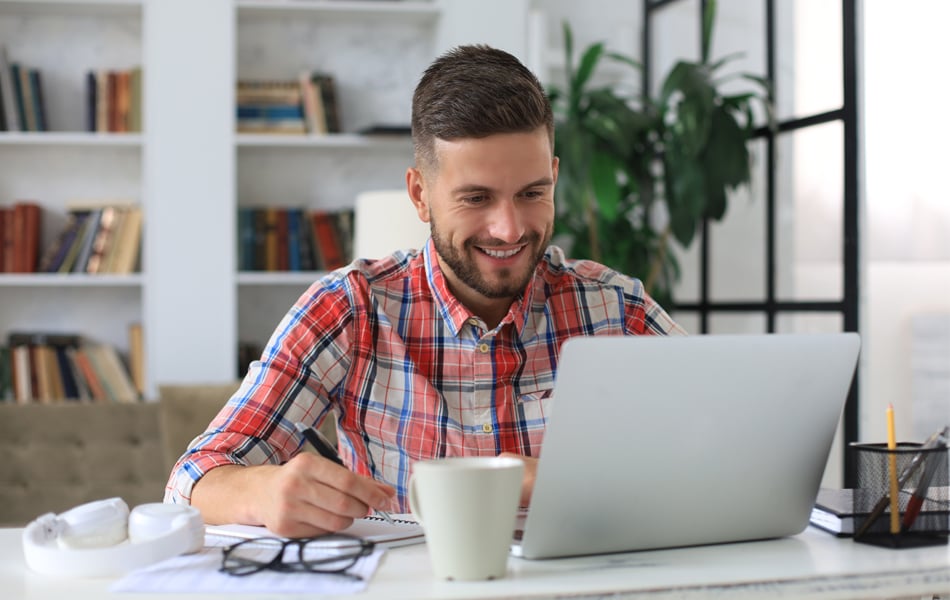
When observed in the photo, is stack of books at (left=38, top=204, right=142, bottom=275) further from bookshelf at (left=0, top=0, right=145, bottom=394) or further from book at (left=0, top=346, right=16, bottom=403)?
book at (left=0, top=346, right=16, bottom=403)

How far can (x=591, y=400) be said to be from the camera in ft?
2.86

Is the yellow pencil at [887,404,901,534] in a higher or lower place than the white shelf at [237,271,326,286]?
A: lower

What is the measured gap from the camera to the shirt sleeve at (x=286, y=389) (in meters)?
1.29

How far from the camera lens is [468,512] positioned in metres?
0.82

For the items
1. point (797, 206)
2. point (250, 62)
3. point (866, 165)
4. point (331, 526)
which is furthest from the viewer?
point (250, 62)

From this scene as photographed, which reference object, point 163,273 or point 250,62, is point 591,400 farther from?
point 250,62

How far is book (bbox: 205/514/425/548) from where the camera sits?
39.2 inches

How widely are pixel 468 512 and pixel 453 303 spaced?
673 millimetres

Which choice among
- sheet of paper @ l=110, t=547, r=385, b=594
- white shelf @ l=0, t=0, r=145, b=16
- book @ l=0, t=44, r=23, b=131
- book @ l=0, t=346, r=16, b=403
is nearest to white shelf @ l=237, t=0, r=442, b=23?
white shelf @ l=0, t=0, r=145, b=16

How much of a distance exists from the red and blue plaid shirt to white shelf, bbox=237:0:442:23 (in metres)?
2.26

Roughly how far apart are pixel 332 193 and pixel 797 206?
162 cm

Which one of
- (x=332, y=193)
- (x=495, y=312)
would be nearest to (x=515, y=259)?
(x=495, y=312)

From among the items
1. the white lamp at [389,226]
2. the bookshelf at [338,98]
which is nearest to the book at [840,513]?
the white lamp at [389,226]

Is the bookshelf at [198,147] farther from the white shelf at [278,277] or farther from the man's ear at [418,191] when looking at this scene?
the man's ear at [418,191]
